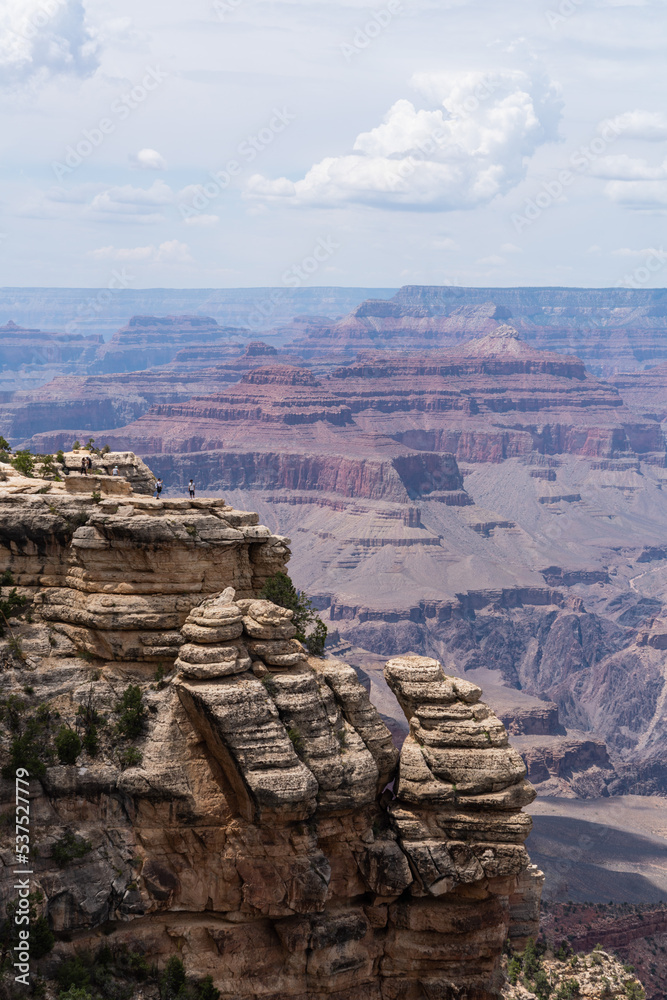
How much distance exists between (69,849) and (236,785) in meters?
→ 6.25

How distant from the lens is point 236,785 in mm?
41656

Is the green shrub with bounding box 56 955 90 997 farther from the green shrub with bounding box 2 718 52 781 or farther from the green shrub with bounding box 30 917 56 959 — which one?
the green shrub with bounding box 2 718 52 781

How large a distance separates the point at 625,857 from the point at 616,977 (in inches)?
3988

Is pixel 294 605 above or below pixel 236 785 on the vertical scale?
above

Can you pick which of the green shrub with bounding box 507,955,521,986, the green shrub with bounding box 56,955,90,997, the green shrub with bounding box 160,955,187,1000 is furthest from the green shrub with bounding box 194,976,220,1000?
the green shrub with bounding box 507,955,521,986

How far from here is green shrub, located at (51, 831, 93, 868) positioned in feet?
132

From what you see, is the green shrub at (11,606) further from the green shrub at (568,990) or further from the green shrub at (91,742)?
the green shrub at (568,990)

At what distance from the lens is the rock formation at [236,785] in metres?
41.2

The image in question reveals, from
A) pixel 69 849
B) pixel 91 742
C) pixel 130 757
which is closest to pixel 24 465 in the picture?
pixel 91 742

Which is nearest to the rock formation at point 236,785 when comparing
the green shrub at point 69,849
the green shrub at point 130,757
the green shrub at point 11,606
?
the green shrub at point 130,757

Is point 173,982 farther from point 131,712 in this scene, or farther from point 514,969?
point 514,969

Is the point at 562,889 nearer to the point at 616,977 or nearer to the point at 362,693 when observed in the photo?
the point at 616,977

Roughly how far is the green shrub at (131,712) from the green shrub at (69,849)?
4029 mm

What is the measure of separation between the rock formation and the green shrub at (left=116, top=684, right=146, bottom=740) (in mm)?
190
